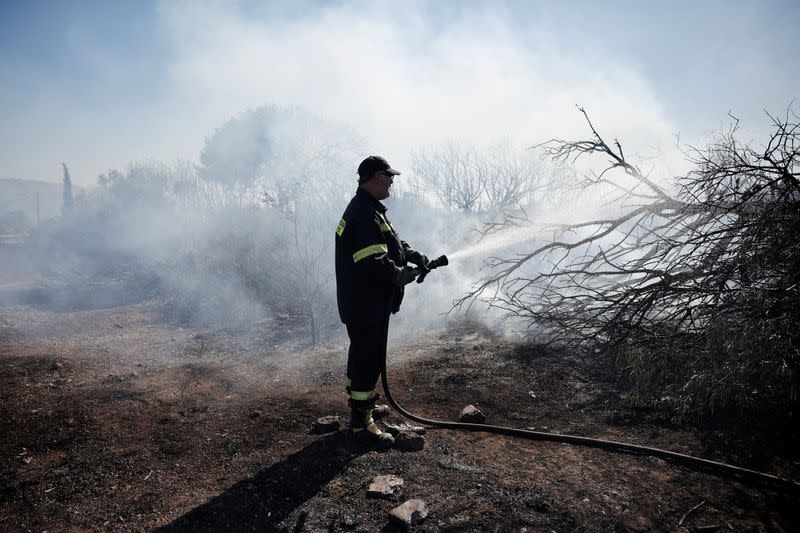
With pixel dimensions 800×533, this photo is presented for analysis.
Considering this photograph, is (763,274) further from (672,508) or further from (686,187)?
(672,508)

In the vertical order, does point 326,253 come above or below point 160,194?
below

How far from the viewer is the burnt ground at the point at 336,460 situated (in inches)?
92.7

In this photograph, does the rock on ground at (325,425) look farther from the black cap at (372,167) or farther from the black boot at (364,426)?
the black cap at (372,167)

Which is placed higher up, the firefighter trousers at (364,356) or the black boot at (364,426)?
the firefighter trousers at (364,356)

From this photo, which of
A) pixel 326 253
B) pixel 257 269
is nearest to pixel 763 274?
pixel 326 253

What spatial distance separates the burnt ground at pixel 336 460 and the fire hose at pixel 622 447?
7cm

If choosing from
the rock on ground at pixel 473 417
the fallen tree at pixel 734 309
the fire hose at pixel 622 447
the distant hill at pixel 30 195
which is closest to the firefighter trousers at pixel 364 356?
the fire hose at pixel 622 447

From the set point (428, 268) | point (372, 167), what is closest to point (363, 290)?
point (428, 268)

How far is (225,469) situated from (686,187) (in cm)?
446

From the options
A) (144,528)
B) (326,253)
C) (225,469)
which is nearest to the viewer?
(144,528)

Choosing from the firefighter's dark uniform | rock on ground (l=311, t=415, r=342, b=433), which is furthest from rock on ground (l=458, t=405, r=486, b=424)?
rock on ground (l=311, t=415, r=342, b=433)

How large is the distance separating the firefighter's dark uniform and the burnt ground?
0.52 meters

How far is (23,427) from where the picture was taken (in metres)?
3.39

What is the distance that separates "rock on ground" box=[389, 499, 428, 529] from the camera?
7.30 ft
